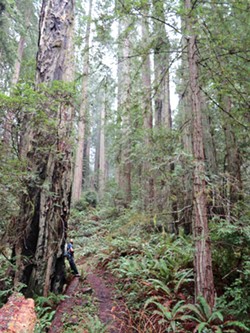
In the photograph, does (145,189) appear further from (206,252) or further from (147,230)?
(206,252)

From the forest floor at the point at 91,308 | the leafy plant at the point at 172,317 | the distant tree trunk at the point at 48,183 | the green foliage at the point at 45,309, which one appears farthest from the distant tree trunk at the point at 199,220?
the green foliage at the point at 45,309

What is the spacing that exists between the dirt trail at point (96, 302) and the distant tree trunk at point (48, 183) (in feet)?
1.47

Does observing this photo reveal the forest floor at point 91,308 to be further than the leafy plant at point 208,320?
Yes

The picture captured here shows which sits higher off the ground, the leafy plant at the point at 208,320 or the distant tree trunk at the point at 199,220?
the distant tree trunk at the point at 199,220

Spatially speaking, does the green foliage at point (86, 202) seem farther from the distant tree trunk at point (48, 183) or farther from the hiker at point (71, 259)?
the distant tree trunk at point (48, 183)

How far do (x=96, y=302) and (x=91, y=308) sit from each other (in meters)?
0.34

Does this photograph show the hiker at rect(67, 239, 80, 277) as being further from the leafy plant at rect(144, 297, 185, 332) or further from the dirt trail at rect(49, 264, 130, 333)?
the leafy plant at rect(144, 297, 185, 332)

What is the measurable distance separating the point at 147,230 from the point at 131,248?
1419mm

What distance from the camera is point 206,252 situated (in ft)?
13.4

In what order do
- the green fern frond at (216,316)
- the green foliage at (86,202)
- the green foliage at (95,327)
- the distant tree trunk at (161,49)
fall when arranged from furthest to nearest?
the green foliage at (86,202), the distant tree trunk at (161,49), the green foliage at (95,327), the green fern frond at (216,316)

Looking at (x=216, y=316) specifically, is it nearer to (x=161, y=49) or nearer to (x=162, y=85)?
(x=162, y=85)

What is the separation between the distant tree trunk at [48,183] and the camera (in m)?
4.91

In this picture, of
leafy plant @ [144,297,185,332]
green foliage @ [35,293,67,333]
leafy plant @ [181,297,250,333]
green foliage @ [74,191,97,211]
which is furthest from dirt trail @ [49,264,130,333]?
green foliage @ [74,191,97,211]

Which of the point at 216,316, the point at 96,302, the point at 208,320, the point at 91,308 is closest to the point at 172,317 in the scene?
the point at 208,320
